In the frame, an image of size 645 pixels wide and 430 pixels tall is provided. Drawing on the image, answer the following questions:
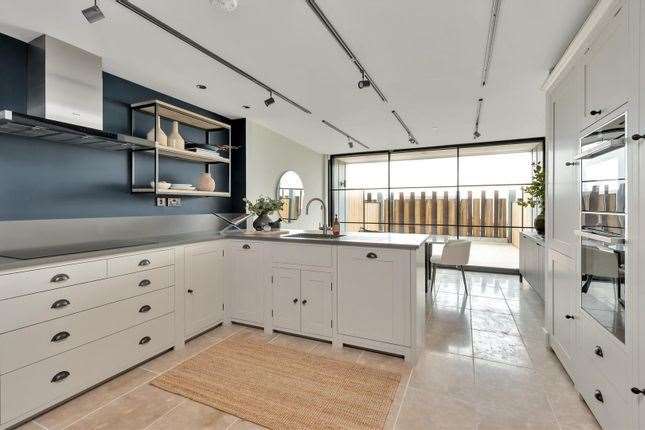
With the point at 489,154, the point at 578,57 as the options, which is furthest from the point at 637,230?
the point at 489,154

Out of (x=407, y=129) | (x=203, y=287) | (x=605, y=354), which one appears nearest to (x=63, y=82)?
(x=203, y=287)

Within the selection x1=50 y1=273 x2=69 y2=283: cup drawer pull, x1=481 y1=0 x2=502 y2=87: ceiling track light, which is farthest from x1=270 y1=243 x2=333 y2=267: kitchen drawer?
x1=481 y1=0 x2=502 y2=87: ceiling track light

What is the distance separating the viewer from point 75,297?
2.00m

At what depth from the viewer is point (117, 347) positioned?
2238 millimetres

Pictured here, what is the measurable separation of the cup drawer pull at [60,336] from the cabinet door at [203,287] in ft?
3.08

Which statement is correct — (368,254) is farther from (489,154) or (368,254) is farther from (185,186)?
(489,154)


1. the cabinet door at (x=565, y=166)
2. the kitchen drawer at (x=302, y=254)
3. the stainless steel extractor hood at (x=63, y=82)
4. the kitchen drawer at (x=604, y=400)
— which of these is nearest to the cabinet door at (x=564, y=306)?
the cabinet door at (x=565, y=166)

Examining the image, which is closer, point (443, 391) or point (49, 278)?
point (49, 278)

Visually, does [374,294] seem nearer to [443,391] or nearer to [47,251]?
[443,391]

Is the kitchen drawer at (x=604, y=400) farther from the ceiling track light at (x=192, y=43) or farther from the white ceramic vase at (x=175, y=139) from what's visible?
the white ceramic vase at (x=175, y=139)

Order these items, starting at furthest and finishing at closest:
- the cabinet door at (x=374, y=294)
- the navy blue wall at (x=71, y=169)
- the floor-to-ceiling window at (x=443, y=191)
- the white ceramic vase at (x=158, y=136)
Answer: the floor-to-ceiling window at (x=443, y=191)
the white ceramic vase at (x=158, y=136)
the cabinet door at (x=374, y=294)
the navy blue wall at (x=71, y=169)

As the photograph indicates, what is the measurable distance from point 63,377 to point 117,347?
343 millimetres

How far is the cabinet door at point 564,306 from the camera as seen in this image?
6.89 feet

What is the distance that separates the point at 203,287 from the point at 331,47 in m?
2.42
